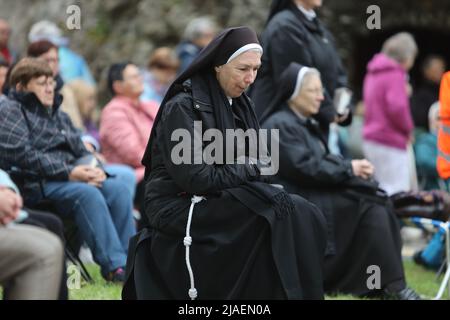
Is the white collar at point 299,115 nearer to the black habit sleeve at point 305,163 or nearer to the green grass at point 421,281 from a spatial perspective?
the black habit sleeve at point 305,163

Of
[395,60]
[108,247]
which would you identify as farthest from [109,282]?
[395,60]

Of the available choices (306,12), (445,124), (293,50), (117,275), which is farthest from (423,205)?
(117,275)

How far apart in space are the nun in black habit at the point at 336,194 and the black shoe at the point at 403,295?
1.2 inches

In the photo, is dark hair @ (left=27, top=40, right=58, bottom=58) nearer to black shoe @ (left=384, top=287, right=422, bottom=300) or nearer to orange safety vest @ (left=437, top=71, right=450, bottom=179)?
orange safety vest @ (left=437, top=71, right=450, bottom=179)

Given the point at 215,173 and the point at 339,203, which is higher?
the point at 215,173

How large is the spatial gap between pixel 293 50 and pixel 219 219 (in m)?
2.89

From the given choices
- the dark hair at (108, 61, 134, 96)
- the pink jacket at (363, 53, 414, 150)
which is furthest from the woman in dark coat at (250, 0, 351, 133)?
the pink jacket at (363, 53, 414, 150)

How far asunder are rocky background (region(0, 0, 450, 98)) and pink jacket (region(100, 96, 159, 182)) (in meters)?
3.79

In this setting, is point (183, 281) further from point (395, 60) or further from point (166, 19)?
point (166, 19)

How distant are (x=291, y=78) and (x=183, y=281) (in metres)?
2.39

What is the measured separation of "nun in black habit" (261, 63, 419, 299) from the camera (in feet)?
23.6

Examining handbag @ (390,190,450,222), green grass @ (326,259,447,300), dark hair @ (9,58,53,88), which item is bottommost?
green grass @ (326,259,447,300)

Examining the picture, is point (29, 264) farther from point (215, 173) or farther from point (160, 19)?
point (160, 19)

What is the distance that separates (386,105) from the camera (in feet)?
34.6
